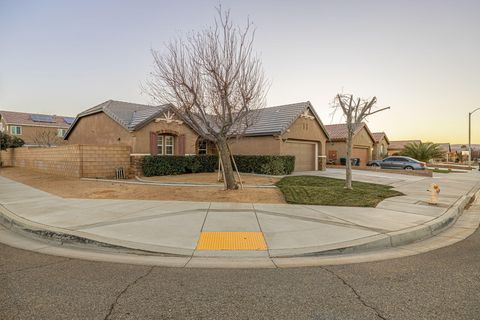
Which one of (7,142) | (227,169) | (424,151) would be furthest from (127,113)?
(424,151)

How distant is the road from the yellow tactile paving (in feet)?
3.16

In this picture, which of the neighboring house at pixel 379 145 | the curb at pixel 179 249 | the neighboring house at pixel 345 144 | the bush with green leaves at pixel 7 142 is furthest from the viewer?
the neighboring house at pixel 379 145

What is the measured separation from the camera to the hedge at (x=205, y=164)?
17.6 m

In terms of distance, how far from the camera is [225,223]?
6.74 meters

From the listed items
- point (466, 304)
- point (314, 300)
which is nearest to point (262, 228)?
point (314, 300)

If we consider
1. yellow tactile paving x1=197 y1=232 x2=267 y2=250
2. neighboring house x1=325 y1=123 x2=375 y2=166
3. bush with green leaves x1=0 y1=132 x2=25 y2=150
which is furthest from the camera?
neighboring house x1=325 y1=123 x2=375 y2=166

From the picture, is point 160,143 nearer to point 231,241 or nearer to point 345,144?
point 231,241

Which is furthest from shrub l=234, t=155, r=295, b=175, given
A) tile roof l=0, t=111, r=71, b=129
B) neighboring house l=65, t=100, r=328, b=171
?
tile roof l=0, t=111, r=71, b=129

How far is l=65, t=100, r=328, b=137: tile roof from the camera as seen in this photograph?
18.3 metres

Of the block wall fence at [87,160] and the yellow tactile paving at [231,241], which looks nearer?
the yellow tactile paving at [231,241]

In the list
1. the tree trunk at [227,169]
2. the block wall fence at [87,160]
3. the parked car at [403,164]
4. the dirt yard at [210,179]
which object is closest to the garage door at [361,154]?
the parked car at [403,164]

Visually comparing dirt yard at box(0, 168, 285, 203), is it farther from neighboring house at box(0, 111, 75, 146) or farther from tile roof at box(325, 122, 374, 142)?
neighboring house at box(0, 111, 75, 146)

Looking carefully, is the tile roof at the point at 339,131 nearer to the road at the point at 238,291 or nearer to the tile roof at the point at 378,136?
the tile roof at the point at 378,136

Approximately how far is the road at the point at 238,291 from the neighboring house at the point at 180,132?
13645 mm
